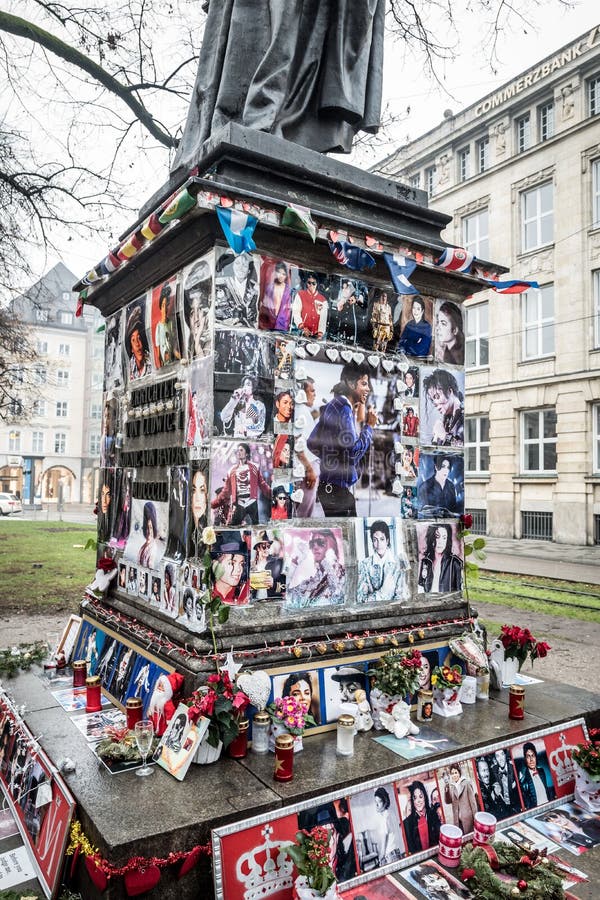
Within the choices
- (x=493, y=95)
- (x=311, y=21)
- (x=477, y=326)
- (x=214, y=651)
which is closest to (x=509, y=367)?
(x=477, y=326)

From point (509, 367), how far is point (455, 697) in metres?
23.0

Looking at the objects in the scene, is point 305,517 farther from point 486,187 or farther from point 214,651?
point 486,187

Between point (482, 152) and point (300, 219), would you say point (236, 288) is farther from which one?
point (482, 152)

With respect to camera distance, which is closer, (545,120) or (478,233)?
(545,120)

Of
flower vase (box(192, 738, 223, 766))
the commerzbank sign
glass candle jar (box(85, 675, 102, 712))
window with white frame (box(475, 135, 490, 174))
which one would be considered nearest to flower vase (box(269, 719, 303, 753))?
flower vase (box(192, 738, 223, 766))

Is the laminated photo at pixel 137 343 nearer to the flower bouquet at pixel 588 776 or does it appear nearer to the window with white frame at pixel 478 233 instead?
the flower bouquet at pixel 588 776

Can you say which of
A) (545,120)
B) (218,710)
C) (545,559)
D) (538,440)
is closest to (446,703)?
(218,710)

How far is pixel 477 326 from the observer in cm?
2758

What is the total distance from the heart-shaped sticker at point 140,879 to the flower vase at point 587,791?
9.01 ft

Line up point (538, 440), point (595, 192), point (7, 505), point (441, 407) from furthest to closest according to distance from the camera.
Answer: point (7, 505) → point (538, 440) → point (595, 192) → point (441, 407)

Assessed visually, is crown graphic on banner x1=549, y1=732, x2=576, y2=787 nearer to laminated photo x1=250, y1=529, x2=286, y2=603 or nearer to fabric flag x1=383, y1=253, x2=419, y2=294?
laminated photo x1=250, y1=529, x2=286, y2=603

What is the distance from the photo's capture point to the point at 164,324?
488 centimetres

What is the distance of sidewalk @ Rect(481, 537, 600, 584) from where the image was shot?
54.0 feet

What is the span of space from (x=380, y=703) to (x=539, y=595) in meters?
9.86
